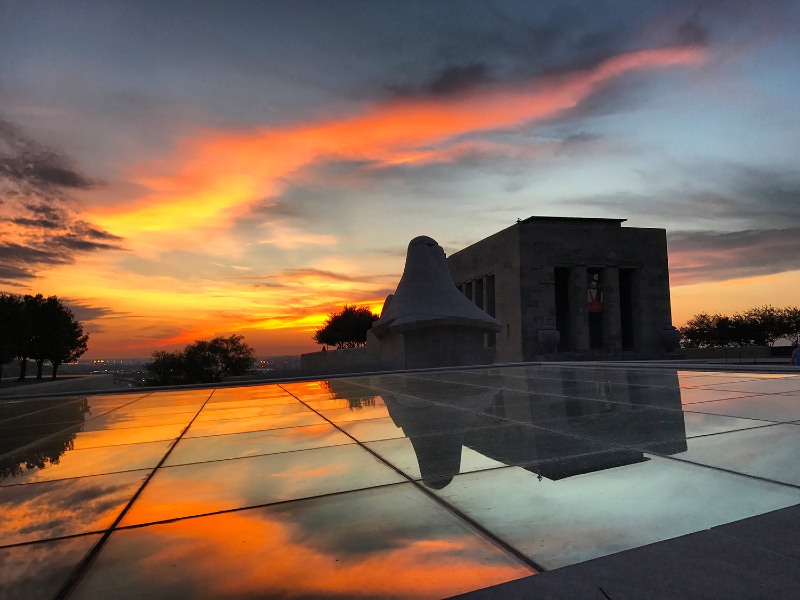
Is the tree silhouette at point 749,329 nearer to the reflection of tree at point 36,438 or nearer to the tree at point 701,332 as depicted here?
the tree at point 701,332

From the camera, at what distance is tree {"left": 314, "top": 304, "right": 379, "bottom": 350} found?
7700 cm

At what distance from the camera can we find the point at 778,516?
2.79 metres

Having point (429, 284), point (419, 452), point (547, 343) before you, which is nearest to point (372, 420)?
point (419, 452)

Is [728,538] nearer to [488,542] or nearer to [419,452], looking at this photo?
[488,542]

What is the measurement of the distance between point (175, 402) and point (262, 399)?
1887 mm

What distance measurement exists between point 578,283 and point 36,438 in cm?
5257

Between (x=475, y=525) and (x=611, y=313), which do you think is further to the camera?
(x=611, y=313)

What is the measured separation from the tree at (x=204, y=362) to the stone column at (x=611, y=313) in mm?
41276

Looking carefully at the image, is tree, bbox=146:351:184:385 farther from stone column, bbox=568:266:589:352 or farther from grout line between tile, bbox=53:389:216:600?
grout line between tile, bbox=53:389:216:600

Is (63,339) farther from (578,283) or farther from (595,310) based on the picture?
(595,310)

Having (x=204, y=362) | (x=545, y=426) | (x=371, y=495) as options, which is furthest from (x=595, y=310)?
(x=371, y=495)

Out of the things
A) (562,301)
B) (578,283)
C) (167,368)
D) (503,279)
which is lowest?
(167,368)

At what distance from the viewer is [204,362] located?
2295 inches

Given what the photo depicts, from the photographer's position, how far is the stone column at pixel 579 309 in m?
52.6
